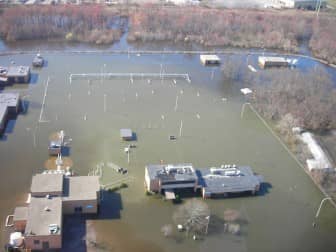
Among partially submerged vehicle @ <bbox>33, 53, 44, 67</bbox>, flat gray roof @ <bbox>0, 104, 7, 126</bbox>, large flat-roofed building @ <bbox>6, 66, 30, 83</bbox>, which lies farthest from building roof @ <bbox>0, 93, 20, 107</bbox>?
partially submerged vehicle @ <bbox>33, 53, 44, 67</bbox>

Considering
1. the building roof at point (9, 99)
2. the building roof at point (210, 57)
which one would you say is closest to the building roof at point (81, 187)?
the building roof at point (9, 99)

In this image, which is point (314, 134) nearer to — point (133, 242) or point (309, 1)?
point (133, 242)

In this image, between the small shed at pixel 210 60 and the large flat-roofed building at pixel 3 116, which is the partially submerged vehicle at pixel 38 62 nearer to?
the large flat-roofed building at pixel 3 116

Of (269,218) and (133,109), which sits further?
(133,109)

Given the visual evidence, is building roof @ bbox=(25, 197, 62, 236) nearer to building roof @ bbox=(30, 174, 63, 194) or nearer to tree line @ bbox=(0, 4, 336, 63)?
building roof @ bbox=(30, 174, 63, 194)

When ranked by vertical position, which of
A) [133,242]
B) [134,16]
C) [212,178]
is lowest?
[133,242]

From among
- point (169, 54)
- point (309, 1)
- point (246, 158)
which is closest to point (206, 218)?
point (246, 158)

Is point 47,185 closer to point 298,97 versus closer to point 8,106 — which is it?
point 8,106
